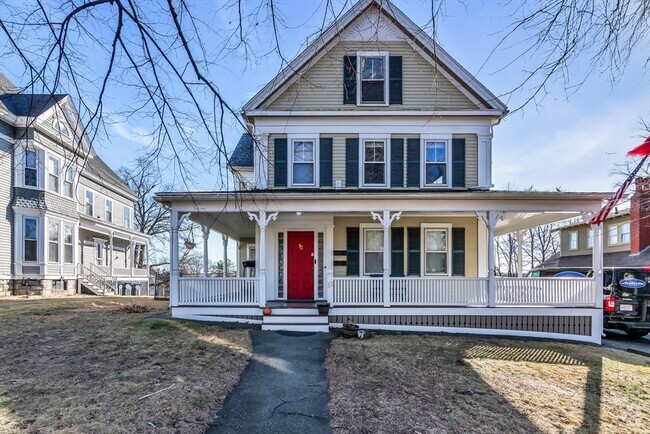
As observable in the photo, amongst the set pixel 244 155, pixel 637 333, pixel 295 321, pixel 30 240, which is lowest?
pixel 637 333

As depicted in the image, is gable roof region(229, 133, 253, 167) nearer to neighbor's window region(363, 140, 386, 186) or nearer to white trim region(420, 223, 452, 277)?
neighbor's window region(363, 140, 386, 186)

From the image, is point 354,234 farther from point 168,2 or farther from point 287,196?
point 168,2

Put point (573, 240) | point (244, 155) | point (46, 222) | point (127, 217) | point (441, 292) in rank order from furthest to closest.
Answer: point (127, 217)
point (573, 240)
point (46, 222)
point (244, 155)
point (441, 292)

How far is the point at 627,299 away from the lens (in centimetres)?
977

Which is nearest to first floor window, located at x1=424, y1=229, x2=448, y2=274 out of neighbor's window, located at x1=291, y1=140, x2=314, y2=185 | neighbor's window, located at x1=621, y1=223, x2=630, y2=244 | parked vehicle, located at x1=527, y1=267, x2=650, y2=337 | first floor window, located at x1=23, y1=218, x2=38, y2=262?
neighbor's window, located at x1=291, y1=140, x2=314, y2=185

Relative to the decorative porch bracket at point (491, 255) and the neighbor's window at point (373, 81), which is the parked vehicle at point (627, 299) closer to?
the decorative porch bracket at point (491, 255)

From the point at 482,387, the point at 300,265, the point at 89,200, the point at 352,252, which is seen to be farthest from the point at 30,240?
the point at 482,387

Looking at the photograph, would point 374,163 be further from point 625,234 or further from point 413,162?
point 625,234

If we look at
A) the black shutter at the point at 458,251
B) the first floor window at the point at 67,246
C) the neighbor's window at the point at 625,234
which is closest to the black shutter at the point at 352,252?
the black shutter at the point at 458,251

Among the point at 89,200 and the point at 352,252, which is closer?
the point at 352,252

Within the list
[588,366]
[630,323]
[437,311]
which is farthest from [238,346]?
[630,323]

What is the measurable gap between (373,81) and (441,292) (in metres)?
6.60

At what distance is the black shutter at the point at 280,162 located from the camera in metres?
10.8

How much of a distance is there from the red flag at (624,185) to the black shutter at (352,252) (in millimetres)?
6080
